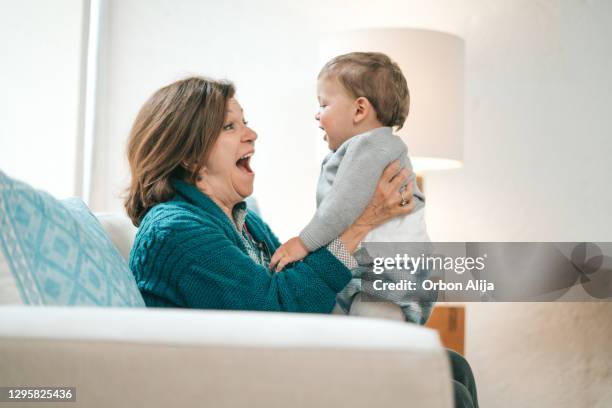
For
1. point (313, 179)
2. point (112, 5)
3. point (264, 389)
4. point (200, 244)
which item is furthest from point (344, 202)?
point (112, 5)

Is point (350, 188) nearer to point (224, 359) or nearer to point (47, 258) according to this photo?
Answer: point (47, 258)

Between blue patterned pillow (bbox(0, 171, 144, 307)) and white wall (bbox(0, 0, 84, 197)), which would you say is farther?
white wall (bbox(0, 0, 84, 197))

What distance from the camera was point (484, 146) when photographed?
10.9ft

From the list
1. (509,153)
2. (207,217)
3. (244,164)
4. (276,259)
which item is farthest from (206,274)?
(509,153)

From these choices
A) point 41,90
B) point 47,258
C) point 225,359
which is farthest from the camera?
point 41,90

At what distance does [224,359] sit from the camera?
→ 2.66 ft

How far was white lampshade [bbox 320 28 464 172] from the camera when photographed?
270 cm

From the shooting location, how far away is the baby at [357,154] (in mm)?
1751

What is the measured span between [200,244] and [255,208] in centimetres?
79

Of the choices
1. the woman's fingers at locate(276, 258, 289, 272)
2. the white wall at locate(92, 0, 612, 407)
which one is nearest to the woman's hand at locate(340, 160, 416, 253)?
the woman's fingers at locate(276, 258, 289, 272)

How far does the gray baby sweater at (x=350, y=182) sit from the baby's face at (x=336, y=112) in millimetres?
93

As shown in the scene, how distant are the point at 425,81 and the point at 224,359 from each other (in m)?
2.04

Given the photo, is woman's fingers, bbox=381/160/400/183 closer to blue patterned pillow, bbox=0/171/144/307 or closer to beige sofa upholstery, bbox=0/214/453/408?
blue patterned pillow, bbox=0/171/144/307

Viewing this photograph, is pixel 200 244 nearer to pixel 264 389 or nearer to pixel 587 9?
pixel 264 389
